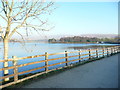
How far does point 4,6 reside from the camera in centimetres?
696

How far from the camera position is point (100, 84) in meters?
5.36

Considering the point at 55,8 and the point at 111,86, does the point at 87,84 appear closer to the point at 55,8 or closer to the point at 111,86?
the point at 111,86

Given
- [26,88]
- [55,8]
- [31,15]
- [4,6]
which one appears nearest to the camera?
[26,88]

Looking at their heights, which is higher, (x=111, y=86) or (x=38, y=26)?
(x=38, y=26)

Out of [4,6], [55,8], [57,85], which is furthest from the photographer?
[55,8]

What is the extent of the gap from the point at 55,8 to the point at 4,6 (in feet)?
10.8

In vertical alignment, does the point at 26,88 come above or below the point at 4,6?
below

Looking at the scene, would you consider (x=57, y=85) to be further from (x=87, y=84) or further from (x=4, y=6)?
(x=4, y=6)

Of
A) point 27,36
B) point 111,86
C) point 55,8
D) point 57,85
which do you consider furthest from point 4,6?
point 111,86

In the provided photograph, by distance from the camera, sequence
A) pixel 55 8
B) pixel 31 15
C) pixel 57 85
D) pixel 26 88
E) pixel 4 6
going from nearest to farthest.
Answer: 1. pixel 26 88
2. pixel 57 85
3. pixel 4 6
4. pixel 31 15
5. pixel 55 8

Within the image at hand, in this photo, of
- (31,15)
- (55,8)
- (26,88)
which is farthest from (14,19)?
(26,88)

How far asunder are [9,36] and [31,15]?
6.14 ft

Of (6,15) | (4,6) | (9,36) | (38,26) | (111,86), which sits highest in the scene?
(4,6)

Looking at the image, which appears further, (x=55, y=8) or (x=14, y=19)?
(x=55, y=8)
